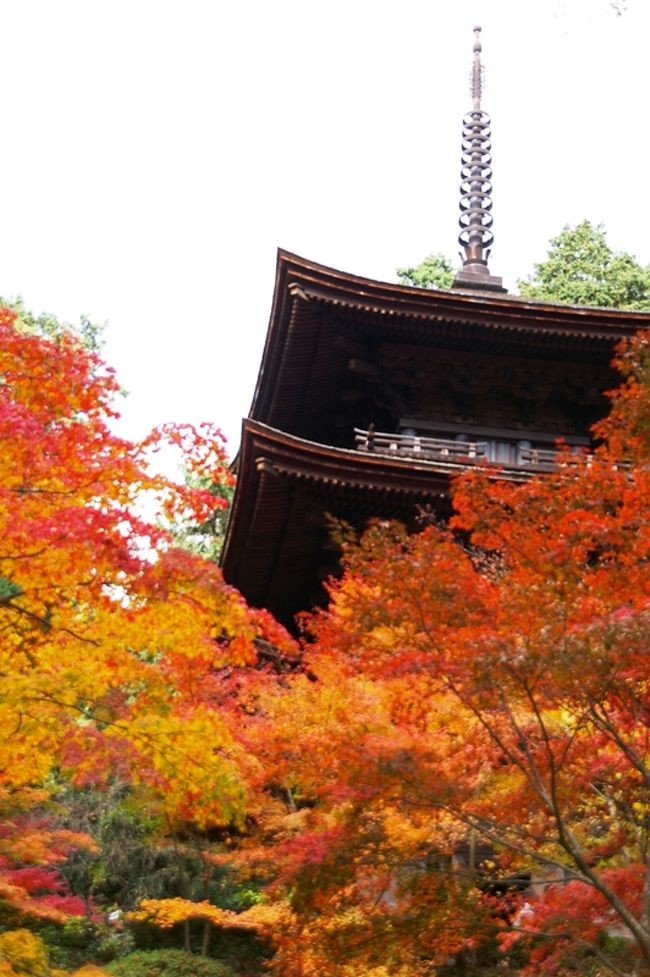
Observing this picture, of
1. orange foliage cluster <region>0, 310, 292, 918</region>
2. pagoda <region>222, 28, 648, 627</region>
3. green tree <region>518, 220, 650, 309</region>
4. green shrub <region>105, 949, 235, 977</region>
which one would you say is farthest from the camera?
green tree <region>518, 220, 650, 309</region>

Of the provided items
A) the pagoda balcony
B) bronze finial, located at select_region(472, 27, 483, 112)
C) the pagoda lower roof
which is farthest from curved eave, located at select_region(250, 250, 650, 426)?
bronze finial, located at select_region(472, 27, 483, 112)

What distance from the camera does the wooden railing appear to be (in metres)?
18.4

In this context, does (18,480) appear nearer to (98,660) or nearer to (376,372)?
(98,660)

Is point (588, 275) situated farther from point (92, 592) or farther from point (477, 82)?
point (92, 592)

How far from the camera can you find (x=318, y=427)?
75.5 ft

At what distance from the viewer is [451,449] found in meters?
19.2

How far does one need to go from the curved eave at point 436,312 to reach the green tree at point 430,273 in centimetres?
2083

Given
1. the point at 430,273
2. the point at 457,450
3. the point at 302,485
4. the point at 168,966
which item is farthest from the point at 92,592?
the point at 430,273

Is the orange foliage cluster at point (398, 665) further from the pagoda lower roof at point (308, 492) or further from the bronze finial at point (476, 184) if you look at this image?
the bronze finial at point (476, 184)

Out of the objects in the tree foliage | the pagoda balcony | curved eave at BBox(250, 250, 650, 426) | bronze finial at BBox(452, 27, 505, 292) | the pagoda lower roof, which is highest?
bronze finial at BBox(452, 27, 505, 292)

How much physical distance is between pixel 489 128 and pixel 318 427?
31.9 feet

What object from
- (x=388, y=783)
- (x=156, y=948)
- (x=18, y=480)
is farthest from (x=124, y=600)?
(x=156, y=948)

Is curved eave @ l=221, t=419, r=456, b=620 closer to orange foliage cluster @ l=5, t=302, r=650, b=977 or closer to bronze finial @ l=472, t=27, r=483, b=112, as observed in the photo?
orange foliage cluster @ l=5, t=302, r=650, b=977

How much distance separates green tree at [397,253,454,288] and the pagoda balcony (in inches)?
825
